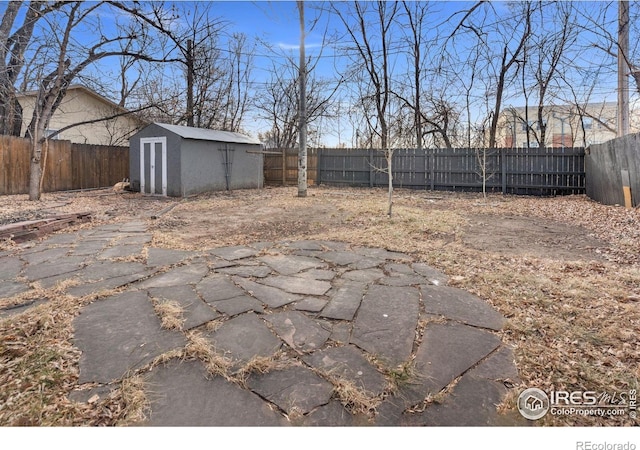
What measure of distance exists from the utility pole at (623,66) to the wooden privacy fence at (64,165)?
44.3 ft

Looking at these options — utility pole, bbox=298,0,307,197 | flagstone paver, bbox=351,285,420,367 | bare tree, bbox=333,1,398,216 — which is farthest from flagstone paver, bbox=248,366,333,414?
bare tree, bbox=333,1,398,216

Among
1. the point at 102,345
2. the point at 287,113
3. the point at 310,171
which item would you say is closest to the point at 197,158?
the point at 310,171

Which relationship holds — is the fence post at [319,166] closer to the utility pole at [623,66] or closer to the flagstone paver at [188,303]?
the utility pole at [623,66]

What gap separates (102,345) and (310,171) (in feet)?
40.6

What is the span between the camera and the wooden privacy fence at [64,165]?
8.82 meters

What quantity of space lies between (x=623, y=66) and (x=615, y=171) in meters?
2.62

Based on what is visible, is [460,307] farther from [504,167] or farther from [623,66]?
[504,167]

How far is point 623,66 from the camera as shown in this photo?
301 inches

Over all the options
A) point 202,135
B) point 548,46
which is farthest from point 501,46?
point 202,135

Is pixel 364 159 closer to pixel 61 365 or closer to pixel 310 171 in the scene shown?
pixel 310 171

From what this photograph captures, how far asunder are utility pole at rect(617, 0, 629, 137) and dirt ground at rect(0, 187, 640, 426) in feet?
7.31

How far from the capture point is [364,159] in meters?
12.9

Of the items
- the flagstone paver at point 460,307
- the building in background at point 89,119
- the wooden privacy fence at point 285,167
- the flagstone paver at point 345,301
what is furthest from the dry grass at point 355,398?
the building in background at point 89,119

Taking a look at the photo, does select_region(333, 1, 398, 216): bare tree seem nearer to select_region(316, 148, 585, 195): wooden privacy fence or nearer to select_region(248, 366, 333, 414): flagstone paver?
select_region(316, 148, 585, 195): wooden privacy fence
